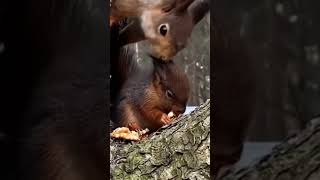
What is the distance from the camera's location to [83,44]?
98 centimetres

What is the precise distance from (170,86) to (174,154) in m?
0.21

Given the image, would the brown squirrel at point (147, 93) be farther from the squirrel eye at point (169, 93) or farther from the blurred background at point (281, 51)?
the blurred background at point (281, 51)

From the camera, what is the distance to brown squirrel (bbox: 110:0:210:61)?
1.40m

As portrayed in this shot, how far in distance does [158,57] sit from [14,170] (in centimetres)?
63

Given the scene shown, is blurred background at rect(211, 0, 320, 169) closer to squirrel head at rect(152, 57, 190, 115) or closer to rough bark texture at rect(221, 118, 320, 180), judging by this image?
rough bark texture at rect(221, 118, 320, 180)

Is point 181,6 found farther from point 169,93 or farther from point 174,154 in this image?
point 174,154

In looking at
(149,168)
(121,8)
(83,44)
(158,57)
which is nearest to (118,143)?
(149,168)

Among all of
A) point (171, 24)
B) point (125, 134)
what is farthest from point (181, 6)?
point (125, 134)

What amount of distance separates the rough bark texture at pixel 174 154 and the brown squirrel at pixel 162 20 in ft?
0.72

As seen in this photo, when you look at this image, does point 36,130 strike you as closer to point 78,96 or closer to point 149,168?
point 78,96

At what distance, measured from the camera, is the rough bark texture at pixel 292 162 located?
984 mm

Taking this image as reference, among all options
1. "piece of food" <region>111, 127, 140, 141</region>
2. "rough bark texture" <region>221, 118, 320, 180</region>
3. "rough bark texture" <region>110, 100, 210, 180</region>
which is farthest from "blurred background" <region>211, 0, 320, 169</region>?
"piece of food" <region>111, 127, 140, 141</region>

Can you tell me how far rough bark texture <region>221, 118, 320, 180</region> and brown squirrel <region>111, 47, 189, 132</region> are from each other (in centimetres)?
50

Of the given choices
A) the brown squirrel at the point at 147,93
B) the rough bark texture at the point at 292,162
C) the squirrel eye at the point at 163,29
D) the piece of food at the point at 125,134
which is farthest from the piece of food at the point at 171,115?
the rough bark texture at the point at 292,162
